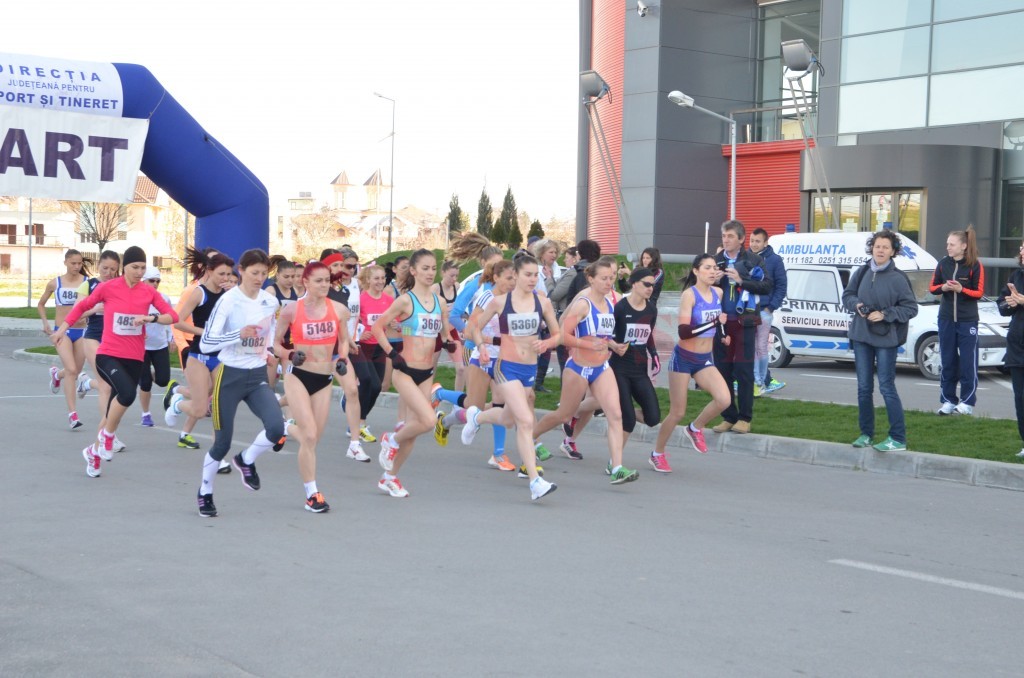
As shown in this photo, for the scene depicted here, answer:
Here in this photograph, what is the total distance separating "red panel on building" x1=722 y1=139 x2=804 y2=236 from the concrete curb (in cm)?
2538

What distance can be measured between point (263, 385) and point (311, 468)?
0.69 meters

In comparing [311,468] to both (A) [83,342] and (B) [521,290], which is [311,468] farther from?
(A) [83,342]

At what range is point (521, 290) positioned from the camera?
8906mm

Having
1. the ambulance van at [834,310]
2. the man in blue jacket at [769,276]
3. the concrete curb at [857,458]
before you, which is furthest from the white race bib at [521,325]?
the ambulance van at [834,310]

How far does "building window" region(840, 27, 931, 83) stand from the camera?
32.9 metres

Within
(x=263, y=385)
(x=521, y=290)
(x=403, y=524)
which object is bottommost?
(x=403, y=524)

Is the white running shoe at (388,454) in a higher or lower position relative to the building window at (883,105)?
lower

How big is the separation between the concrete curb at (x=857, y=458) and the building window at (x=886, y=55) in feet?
79.4

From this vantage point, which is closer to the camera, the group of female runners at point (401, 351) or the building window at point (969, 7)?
the group of female runners at point (401, 351)

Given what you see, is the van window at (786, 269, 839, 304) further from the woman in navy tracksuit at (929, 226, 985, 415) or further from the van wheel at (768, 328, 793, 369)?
the woman in navy tracksuit at (929, 226, 985, 415)

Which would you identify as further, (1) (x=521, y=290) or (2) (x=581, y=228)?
(2) (x=581, y=228)

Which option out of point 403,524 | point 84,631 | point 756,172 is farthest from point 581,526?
point 756,172

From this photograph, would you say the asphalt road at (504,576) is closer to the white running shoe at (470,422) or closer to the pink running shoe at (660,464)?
the pink running shoe at (660,464)

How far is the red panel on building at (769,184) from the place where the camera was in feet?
120
